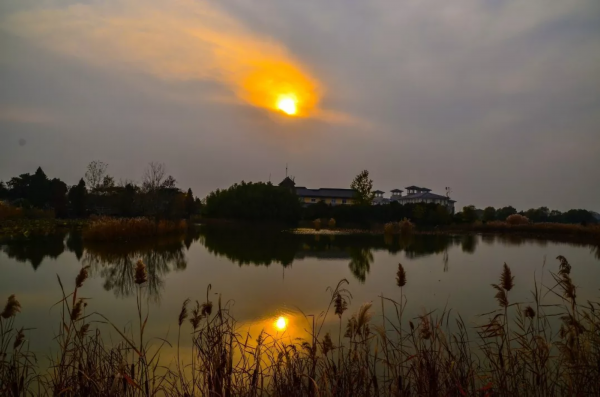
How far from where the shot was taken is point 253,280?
29.6ft

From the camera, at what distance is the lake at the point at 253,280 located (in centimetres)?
591

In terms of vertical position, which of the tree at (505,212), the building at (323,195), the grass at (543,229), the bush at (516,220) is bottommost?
the grass at (543,229)

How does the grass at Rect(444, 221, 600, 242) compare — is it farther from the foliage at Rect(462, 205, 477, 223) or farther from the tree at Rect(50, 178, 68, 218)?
the tree at Rect(50, 178, 68, 218)

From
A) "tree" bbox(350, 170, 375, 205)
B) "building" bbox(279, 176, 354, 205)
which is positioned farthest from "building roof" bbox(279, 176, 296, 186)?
"tree" bbox(350, 170, 375, 205)

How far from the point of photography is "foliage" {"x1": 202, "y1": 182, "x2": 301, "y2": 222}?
37.1 meters

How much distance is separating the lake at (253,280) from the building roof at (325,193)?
149ft

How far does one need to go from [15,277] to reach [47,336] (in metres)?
4.60

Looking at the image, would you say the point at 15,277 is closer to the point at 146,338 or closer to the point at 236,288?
the point at 236,288

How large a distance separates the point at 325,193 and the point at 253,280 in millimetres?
53657

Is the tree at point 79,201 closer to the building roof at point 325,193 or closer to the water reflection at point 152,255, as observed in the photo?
the water reflection at point 152,255

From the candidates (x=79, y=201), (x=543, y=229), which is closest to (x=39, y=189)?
(x=79, y=201)

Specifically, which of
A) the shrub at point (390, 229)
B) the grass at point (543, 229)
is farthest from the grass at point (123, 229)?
the grass at point (543, 229)

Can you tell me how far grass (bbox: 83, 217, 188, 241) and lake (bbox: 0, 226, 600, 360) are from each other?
0.88 meters

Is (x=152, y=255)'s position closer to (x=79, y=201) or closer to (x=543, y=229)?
(x=79, y=201)
